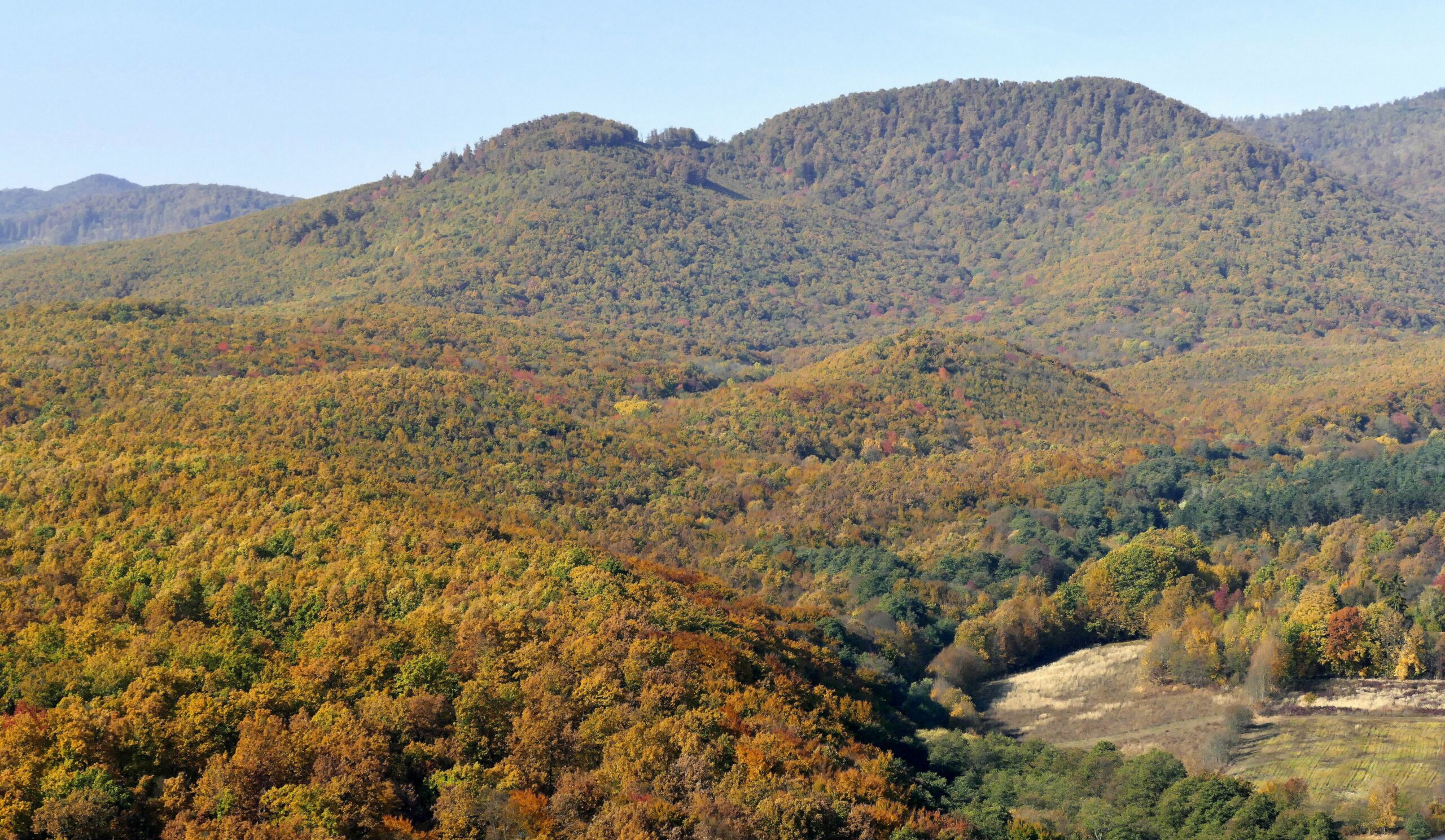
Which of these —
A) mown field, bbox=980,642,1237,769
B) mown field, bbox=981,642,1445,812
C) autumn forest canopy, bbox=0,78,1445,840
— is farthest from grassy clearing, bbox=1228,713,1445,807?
mown field, bbox=980,642,1237,769

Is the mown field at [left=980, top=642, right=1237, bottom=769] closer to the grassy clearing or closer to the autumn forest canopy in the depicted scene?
the autumn forest canopy

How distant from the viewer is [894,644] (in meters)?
79.5

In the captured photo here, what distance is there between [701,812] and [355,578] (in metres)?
24.8

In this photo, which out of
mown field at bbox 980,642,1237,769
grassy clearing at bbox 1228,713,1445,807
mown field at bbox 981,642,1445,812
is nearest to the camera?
grassy clearing at bbox 1228,713,1445,807

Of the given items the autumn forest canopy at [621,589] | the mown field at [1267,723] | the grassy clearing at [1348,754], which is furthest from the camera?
the mown field at [1267,723]

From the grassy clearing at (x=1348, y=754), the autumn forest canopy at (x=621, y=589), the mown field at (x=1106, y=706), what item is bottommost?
the mown field at (x=1106, y=706)

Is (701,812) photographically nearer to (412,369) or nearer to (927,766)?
(927,766)

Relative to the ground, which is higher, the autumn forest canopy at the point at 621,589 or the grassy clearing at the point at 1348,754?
the autumn forest canopy at the point at 621,589


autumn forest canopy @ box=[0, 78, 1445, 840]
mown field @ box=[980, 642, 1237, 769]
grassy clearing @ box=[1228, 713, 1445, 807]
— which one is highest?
autumn forest canopy @ box=[0, 78, 1445, 840]

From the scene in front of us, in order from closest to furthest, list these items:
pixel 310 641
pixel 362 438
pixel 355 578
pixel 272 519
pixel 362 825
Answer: pixel 362 825 → pixel 310 641 → pixel 355 578 → pixel 272 519 → pixel 362 438

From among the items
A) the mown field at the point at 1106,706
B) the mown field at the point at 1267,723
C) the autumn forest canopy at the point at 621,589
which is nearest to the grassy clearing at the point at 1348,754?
the mown field at the point at 1267,723

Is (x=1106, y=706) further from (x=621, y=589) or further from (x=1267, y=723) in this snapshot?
(x=621, y=589)

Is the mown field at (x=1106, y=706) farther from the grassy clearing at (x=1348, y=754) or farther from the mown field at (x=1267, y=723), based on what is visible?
the grassy clearing at (x=1348, y=754)

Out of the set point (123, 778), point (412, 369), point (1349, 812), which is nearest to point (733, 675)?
point (123, 778)
